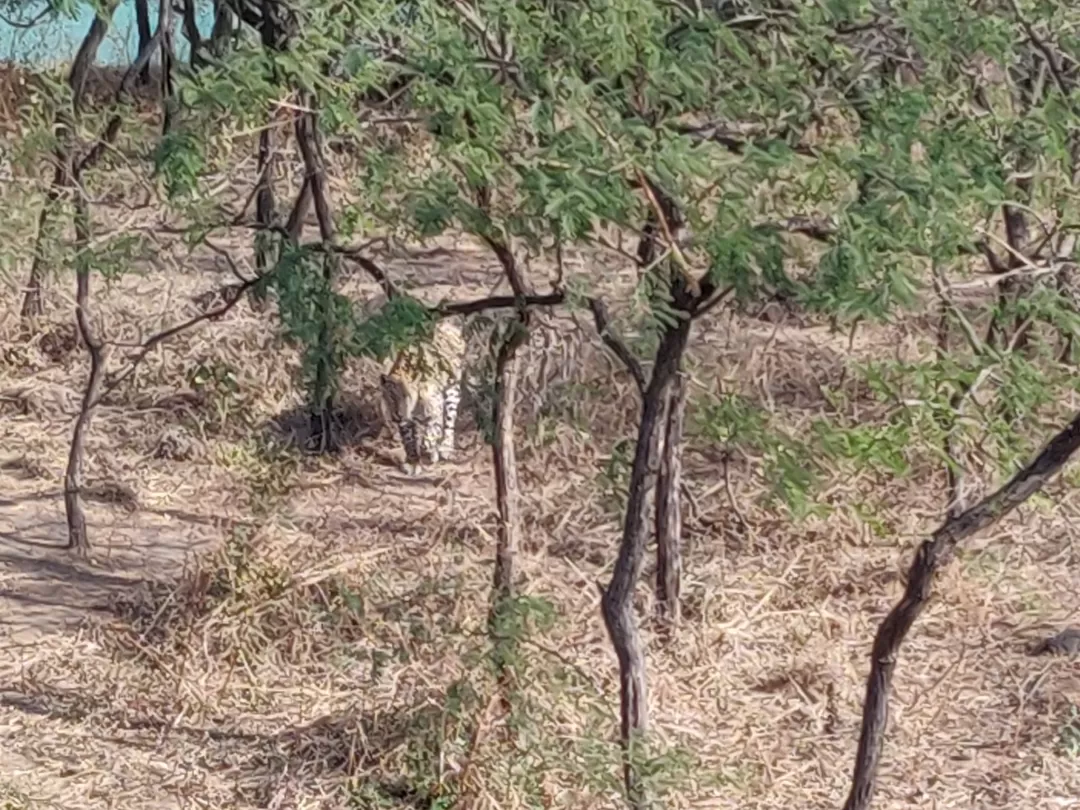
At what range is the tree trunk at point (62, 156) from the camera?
15.6ft

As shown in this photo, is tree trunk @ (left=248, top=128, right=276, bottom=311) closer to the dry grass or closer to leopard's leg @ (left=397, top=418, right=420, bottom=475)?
the dry grass

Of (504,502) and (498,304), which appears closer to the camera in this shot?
(498,304)

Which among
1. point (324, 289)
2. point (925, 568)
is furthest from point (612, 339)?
point (925, 568)

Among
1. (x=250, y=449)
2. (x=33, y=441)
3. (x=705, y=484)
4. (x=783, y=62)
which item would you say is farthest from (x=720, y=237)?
(x=33, y=441)

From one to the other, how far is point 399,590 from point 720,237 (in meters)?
2.81

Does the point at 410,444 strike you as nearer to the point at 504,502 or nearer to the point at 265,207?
the point at 265,207

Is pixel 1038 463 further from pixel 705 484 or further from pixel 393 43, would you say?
pixel 705 484

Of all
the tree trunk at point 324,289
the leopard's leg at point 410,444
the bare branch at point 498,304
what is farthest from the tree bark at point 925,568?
the leopard's leg at point 410,444

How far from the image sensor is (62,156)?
5.52 metres

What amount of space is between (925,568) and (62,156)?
3.58 meters

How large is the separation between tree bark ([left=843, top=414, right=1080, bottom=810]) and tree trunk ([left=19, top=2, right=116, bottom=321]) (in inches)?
82.5

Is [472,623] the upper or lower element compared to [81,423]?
lower

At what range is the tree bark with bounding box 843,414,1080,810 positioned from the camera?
9.60 feet

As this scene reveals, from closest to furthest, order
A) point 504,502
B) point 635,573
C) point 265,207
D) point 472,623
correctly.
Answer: point 635,573
point 504,502
point 472,623
point 265,207
